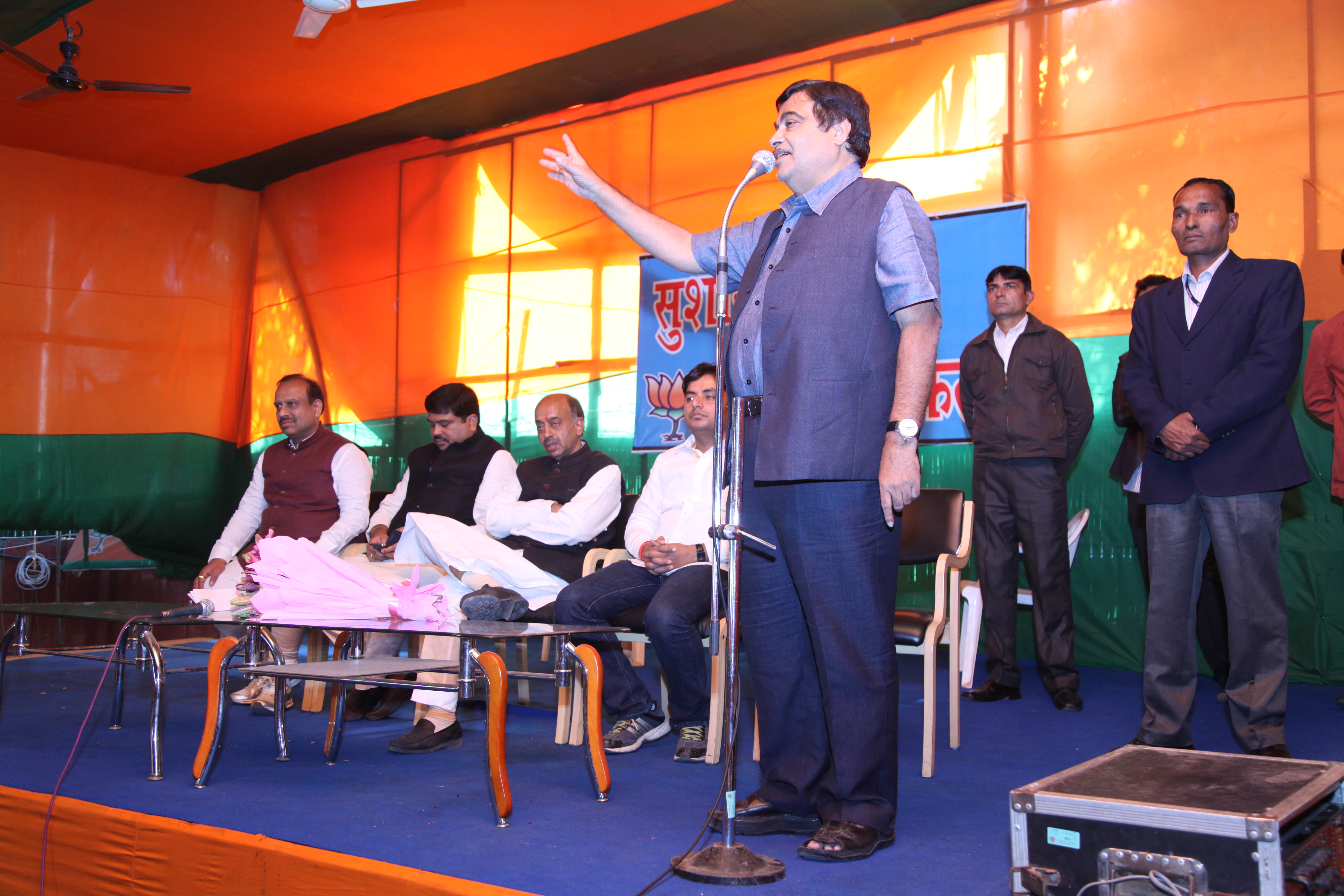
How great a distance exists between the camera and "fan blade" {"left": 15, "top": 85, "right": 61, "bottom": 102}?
5.25 metres

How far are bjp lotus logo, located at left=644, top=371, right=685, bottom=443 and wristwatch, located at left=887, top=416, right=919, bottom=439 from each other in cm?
353

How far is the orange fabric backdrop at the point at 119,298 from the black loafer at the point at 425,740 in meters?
5.03

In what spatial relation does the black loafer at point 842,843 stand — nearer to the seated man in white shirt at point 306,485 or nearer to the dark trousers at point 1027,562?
the dark trousers at point 1027,562

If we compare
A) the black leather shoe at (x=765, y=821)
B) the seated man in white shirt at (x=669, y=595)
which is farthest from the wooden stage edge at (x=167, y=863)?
the seated man in white shirt at (x=669, y=595)

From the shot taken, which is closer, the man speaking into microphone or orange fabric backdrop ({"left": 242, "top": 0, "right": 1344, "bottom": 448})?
the man speaking into microphone

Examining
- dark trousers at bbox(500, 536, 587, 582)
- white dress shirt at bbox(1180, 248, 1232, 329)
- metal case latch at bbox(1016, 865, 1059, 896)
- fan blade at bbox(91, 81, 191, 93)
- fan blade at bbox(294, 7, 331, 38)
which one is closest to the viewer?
metal case latch at bbox(1016, 865, 1059, 896)

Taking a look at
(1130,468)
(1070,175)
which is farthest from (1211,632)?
(1070,175)

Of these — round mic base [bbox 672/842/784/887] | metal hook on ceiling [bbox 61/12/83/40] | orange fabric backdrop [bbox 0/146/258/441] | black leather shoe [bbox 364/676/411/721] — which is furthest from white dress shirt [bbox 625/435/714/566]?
orange fabric backdrop [bbox 0/146/258/441]

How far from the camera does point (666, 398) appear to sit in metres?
5.61

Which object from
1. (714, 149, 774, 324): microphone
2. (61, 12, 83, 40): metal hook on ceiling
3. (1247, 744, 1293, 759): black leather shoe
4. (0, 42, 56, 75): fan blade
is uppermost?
(61, 12, 83, 40): metal hook on ceiling

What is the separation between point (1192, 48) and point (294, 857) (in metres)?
4.48

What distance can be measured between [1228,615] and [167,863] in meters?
2.64

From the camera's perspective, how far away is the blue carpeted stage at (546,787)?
6.29 ft

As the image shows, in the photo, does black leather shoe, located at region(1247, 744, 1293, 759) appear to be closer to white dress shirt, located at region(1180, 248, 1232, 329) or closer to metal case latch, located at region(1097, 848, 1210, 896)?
white dress shirt, located at region(1180, 248, 1232, 329)
